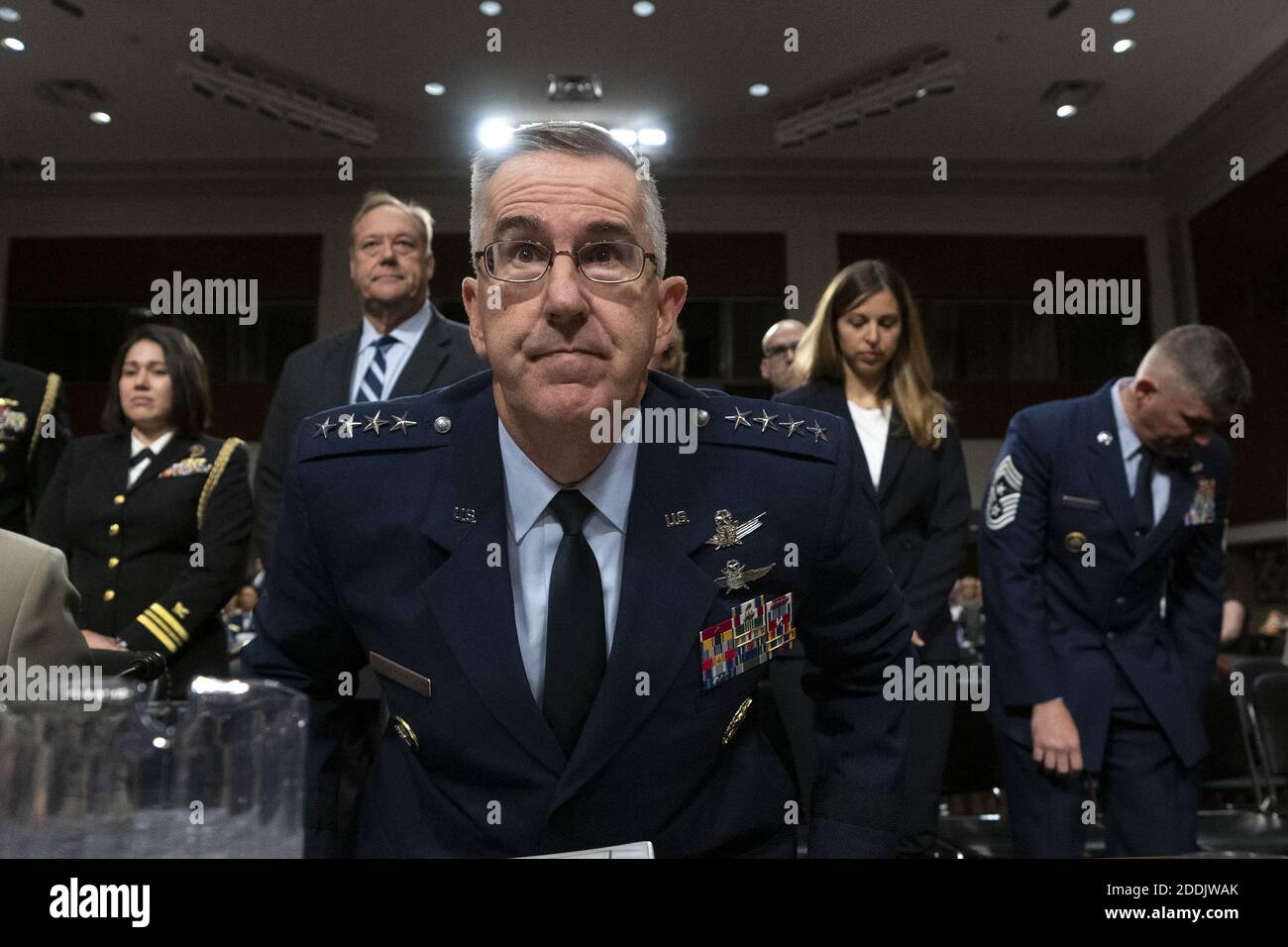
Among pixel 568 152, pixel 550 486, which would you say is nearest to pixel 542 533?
pixel 550 486

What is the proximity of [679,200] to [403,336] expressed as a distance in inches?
286

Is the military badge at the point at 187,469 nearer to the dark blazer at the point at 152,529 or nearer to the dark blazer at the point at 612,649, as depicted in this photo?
the dark blazer at the point at 152,529

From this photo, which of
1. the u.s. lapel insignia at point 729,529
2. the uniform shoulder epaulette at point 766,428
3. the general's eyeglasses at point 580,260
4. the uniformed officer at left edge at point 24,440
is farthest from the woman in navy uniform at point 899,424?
the uniformed officer at left edge at point 24,440

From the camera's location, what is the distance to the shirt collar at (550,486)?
45.2 inches

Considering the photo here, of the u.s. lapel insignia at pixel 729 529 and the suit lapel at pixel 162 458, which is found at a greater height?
the suit lapel at pixel 162 458

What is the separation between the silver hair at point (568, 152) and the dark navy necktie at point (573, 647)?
0.34m

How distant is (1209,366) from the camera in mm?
2350

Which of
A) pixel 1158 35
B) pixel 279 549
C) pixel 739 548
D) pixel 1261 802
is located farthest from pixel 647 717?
pixel 1158 35

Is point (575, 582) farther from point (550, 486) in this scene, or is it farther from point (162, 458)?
point (162, 458)

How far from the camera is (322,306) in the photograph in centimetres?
981

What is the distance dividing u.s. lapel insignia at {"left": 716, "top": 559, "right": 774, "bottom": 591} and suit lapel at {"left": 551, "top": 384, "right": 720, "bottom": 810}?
2cm

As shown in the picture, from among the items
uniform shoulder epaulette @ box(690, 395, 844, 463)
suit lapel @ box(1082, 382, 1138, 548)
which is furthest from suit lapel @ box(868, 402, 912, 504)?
uniform shoulder epaulette @ box(690, 395, 844, 463)

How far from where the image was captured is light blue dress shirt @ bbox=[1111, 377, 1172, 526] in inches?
98.9

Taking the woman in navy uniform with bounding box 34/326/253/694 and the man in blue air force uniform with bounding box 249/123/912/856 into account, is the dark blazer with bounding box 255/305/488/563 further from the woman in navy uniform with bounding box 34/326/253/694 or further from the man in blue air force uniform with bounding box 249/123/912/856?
the man in blue air force uniform with bounding box 249/123/912/856
